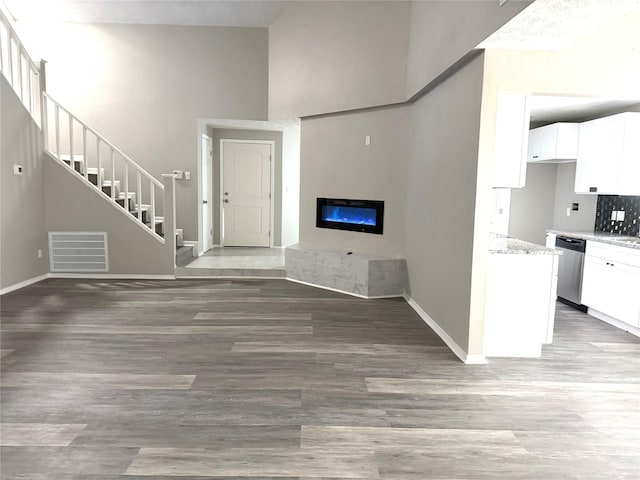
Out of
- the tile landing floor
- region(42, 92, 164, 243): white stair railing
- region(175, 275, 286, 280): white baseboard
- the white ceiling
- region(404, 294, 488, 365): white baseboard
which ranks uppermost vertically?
the white ceiling

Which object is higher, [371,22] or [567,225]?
[371,22]

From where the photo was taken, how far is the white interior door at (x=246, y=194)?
323 inches

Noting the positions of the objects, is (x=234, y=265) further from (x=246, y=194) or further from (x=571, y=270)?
(x=571, y=270)

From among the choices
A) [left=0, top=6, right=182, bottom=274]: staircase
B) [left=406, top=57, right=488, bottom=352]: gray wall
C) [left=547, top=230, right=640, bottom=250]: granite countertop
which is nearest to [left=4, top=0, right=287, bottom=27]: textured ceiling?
[left=0, top=6, right=182, bottom=274]: staircase

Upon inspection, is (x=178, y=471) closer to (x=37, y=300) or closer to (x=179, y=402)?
(x=179, y=402)

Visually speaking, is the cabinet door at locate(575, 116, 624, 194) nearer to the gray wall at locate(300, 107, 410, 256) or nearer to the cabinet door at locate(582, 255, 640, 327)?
the cabinet door at locate(582, 255, 640, 327)

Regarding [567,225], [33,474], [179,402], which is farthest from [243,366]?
[567,225]

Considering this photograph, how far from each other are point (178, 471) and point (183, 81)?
6.40 meters

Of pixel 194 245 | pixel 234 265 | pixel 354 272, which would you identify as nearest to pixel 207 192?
pixel 194 245

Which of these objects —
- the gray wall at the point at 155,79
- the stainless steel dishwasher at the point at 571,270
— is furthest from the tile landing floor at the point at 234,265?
the stainless steel dishwasher at the point at 571,270

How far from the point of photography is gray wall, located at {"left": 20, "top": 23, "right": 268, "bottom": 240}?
6914mm

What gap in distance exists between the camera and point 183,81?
703cm

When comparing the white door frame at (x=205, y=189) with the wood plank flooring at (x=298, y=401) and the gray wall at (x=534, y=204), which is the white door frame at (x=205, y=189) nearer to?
the wood plank flooring at (x=298, y=401)

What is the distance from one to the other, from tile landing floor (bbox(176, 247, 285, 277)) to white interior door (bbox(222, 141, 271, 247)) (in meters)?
0.78
